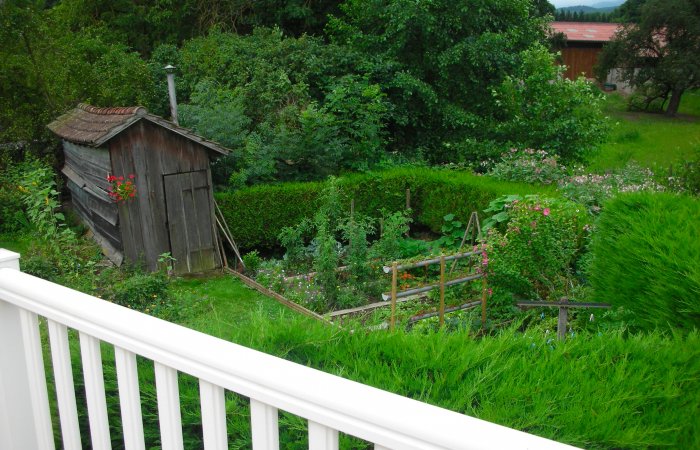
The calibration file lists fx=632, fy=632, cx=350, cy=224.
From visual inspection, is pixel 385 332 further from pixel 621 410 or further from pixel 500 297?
pixel 500 297

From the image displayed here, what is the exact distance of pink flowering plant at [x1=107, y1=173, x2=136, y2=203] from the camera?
948cm

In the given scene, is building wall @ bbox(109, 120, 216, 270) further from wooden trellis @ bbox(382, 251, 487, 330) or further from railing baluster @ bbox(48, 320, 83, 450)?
railing baluster @ bbox(48, 320, 83, 450)

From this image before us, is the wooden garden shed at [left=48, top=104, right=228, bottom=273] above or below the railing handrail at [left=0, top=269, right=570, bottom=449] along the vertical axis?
below

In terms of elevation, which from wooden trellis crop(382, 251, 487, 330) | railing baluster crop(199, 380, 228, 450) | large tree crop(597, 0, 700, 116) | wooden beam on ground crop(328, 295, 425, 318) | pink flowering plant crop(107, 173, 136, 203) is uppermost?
large tree crop(597, 0, 700, 116)

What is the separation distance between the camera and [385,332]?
7.42ft

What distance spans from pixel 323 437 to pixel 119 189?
916cm

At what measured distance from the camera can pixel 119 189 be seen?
945 cm

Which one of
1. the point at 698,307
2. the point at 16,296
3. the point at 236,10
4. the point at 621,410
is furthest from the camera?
the point at 236,10

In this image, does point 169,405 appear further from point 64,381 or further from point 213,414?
point 64,381

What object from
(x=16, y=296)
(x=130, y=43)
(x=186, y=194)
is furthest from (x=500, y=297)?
(x=130, y=43)

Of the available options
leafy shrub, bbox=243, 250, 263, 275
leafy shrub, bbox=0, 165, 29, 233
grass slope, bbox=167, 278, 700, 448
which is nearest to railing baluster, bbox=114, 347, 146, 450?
grass slope, bbox=167, 278, 700, 448

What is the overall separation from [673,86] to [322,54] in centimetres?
1802

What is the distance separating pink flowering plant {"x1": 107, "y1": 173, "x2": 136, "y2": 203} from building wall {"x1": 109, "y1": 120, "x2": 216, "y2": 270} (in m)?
0.17

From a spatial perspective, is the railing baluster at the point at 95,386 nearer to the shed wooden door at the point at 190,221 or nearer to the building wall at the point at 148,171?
the building wall at the point at 148,171
